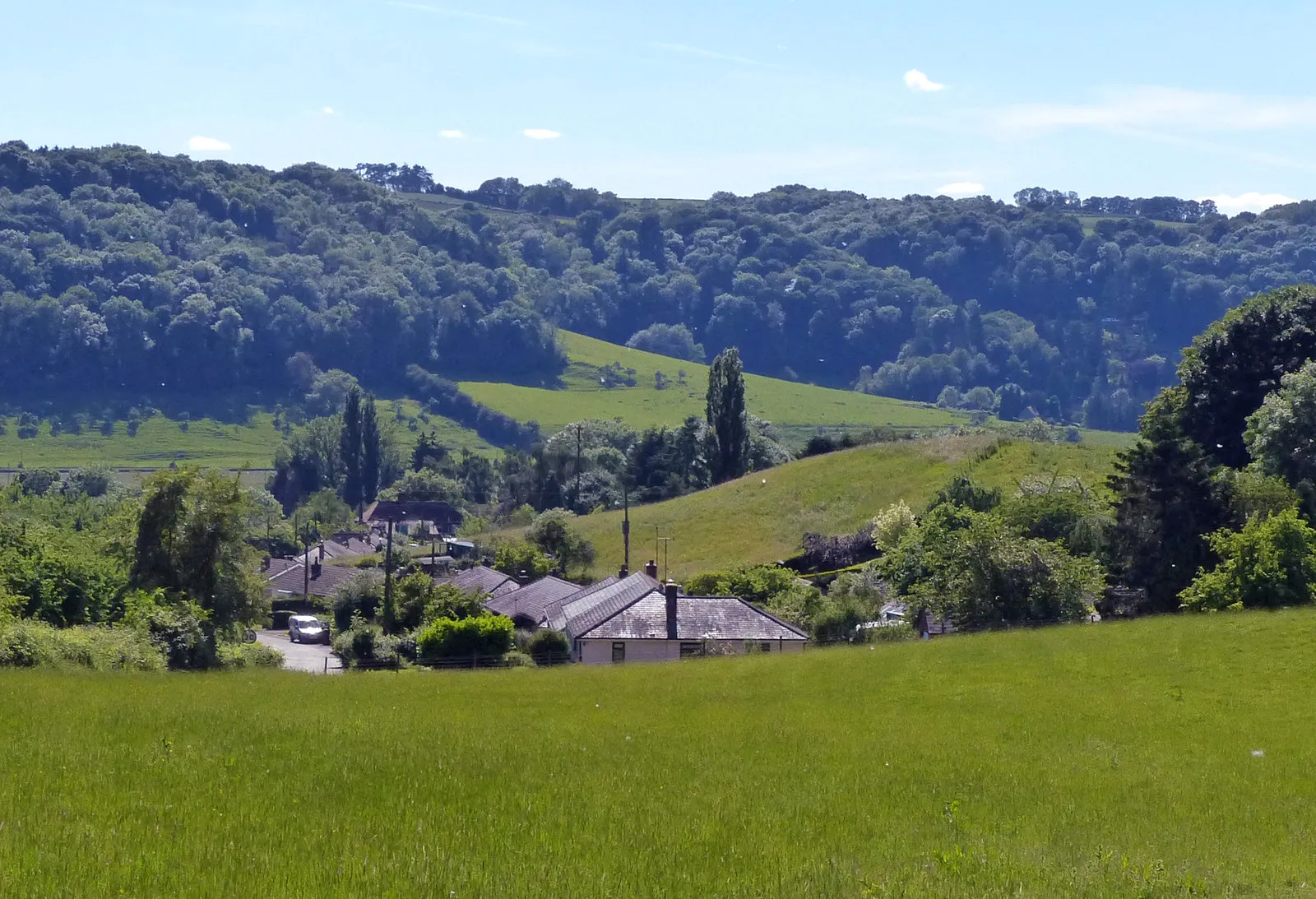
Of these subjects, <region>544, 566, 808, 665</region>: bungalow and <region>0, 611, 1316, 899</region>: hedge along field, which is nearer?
<region>0, 611, 1316, 899</region>: hedge along field

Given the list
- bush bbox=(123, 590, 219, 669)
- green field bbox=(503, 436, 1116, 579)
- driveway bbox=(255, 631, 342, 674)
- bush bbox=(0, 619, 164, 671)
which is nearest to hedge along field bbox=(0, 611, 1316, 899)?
bush bbox=(0, 619, 164, 671)

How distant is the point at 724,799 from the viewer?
63.9 ft

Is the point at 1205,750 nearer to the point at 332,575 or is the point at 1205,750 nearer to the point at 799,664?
the point at 799,664

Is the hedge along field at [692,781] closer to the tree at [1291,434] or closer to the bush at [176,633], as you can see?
the bush at [176,633]

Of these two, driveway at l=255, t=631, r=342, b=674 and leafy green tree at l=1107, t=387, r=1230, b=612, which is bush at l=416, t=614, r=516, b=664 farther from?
leafy green tree at l=1107, t=387, r=1230, b=612

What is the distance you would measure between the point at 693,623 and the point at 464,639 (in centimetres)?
909

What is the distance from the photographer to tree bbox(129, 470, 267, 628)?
51375 mm

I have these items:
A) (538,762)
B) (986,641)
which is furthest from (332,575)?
(538,762)

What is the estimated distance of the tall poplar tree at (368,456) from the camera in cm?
16800

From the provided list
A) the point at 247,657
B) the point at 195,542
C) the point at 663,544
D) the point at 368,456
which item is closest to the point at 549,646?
the point at 247,657

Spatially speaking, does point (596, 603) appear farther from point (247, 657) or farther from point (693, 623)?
point (247, 657)

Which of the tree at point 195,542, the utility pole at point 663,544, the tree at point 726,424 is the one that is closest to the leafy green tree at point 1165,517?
the tree at point 195,542

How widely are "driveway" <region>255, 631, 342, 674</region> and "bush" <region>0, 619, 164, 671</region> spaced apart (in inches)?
549

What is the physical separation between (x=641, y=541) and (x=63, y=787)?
83.3 meters
